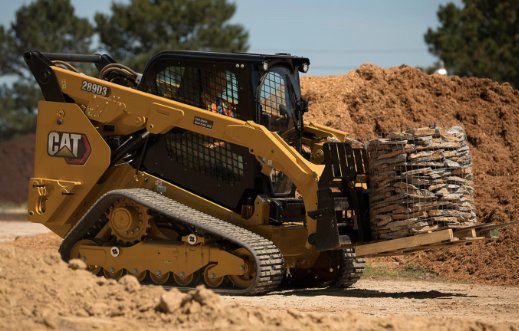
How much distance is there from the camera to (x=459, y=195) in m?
11.8

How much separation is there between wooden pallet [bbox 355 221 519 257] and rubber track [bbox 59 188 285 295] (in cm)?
110

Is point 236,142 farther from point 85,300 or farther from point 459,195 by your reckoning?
point 85,300

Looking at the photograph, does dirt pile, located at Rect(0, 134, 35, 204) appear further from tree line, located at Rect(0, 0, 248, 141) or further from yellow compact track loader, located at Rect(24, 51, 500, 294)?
yellow compact track loader, located at Rect(24, 51, 500, 294)

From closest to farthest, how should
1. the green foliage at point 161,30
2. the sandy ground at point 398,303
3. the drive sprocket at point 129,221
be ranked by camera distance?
the sandy ground at point 398,303 < the drive sprocket at point 129,221 < the green foliage at point 161,30

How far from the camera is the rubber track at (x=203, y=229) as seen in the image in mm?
11820

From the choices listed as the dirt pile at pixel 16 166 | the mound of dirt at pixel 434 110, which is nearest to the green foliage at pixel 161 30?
the dirt pile at pixel 16 166

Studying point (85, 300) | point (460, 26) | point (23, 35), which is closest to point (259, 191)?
point (85, 300)

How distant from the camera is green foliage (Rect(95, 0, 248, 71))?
1983 inches

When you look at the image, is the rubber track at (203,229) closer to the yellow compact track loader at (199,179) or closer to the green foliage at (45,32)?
the yellow compact track loader at (199,179)

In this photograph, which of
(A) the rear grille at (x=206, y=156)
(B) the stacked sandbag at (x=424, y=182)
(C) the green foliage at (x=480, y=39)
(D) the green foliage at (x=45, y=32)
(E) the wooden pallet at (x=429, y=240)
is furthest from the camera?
(D) the green foliage at (x=45, y=32)

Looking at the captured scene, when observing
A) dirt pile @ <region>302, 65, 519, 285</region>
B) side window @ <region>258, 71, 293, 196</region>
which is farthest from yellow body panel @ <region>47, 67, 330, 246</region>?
dirt pile @ <region>302, 65, 519, 285</region>

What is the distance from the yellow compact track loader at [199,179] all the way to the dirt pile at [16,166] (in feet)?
141

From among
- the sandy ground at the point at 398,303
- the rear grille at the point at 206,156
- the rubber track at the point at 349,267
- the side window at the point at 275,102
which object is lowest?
the sandy ground at the point at 398,303

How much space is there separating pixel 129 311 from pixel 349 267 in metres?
4.99
